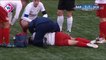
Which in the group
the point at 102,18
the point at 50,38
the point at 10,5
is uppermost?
the point at 10,5

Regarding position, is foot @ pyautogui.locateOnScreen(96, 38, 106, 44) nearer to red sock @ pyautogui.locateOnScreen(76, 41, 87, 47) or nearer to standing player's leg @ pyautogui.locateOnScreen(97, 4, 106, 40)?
standing player's leg @ pyautogui.locateOnScreen(97, 4, 106, 40)

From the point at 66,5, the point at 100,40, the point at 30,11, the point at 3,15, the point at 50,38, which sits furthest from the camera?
the point at 66,5

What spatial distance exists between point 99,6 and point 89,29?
→ 5.11 feet

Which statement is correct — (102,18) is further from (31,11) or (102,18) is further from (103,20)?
(31,11)

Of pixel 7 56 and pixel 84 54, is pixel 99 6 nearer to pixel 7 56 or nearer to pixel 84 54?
pixel 84 54

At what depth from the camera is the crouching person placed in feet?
22.4

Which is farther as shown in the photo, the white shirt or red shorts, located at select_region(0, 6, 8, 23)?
the white shirt

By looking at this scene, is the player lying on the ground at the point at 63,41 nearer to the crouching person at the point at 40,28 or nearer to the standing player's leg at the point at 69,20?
the crouching person at the point at 40,28

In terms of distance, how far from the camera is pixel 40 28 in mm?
6863

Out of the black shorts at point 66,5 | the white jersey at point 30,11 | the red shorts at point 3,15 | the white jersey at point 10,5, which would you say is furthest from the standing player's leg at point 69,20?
the red shorts at point 3,15

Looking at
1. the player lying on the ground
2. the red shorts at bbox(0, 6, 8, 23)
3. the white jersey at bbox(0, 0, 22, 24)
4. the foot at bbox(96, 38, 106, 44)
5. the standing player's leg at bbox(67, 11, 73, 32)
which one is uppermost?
the white jersey at bbox(0, 0, 22, 24)

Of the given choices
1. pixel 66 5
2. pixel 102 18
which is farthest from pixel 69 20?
pixel 102 18

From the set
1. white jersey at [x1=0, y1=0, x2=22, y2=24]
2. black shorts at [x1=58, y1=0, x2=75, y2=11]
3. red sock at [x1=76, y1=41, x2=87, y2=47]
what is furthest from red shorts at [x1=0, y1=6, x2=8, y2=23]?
black shorts at [x1=58, y1=0, x2=75, y2=11]

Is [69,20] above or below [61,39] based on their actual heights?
above
